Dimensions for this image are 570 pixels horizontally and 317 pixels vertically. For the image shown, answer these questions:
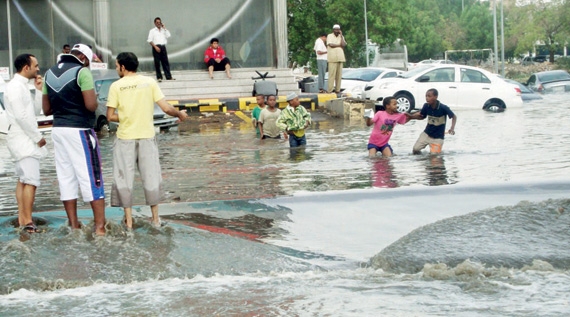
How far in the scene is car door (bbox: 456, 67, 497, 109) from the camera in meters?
27.3

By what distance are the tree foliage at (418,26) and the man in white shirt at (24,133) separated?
142 feet

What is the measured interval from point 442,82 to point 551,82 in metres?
13.2

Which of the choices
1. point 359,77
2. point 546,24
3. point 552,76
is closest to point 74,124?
point 359,77

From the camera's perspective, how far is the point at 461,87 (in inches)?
1073

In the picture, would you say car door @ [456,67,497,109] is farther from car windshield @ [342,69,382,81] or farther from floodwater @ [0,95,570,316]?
floodwater @ [0,95,570,316]

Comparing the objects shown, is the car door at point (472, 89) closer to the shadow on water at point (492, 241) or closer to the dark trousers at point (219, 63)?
the dark trousers at point (219, 63)

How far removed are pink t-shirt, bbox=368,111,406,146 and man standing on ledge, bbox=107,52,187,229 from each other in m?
6.74

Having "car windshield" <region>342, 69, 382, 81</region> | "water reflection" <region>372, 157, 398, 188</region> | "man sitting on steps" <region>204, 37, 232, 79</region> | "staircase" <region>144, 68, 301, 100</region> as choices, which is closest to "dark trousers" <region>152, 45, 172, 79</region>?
"staircase" <region>144, 68, 301, 100</region>

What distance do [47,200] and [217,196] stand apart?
216 cm

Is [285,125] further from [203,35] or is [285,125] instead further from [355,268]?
[203,35]

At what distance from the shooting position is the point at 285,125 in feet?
54.6

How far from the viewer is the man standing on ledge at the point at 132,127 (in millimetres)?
8891

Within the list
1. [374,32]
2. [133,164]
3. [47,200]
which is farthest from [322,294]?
[374,32]

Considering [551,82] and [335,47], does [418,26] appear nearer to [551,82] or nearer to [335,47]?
[551,82]
